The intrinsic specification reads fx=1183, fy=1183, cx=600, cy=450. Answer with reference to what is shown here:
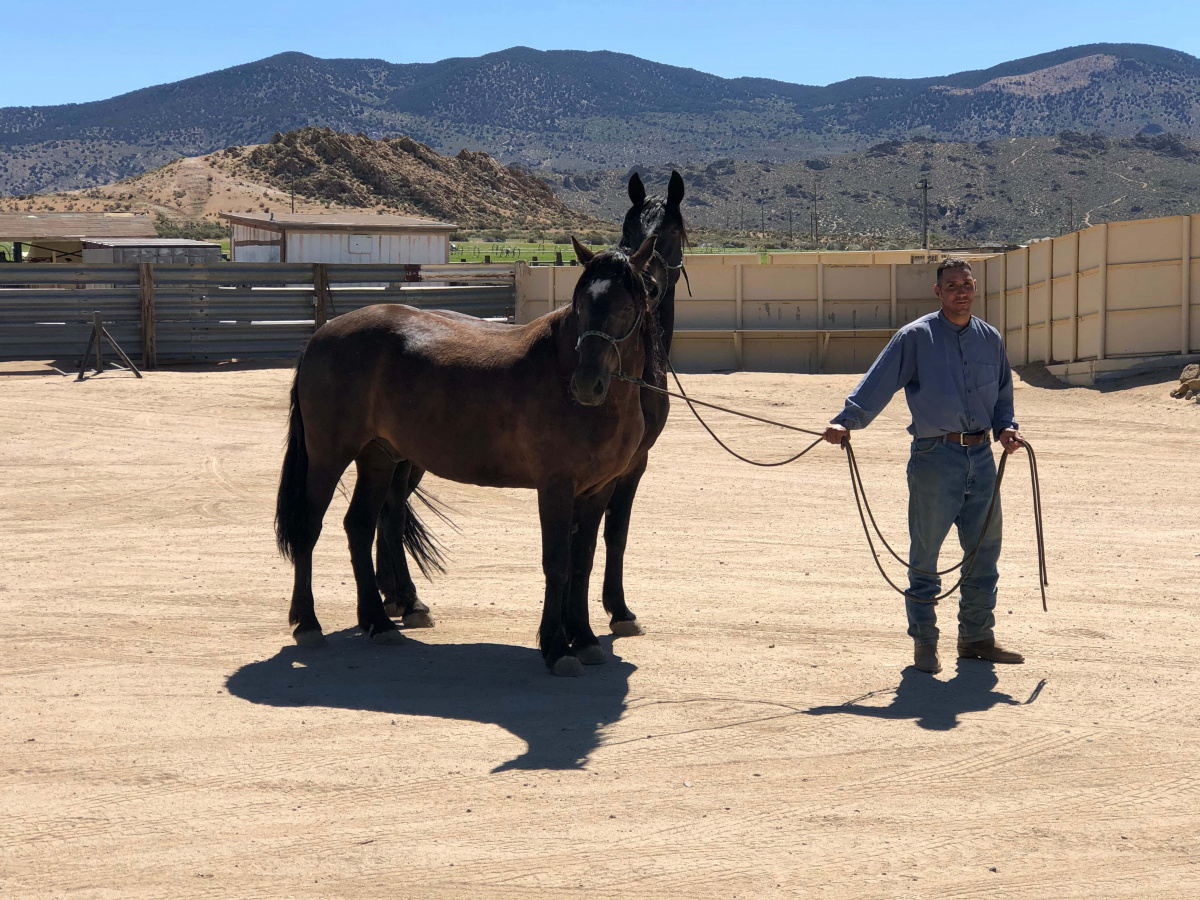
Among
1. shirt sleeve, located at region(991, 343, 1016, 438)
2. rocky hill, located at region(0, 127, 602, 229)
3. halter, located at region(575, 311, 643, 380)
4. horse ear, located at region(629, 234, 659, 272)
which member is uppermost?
rocky hill, located at region(0, 127, 602, 229)

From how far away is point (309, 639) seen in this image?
21.9ft

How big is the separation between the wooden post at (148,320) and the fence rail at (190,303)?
19 mm

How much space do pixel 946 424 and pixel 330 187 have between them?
92784 mm

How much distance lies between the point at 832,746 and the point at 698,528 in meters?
5.09

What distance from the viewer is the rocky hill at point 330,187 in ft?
293

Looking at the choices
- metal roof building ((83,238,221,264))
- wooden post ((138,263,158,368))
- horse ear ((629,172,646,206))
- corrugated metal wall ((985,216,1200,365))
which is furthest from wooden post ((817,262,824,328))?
metal roof building ((83,238,221,264))

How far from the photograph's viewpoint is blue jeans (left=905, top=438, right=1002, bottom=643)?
19.3 ft

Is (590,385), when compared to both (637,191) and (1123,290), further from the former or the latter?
(1123,290)

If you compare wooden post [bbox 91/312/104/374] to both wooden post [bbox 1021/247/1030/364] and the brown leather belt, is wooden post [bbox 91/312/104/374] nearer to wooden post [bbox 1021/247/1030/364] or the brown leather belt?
wooden post [bbox 1021/247/1030/364]

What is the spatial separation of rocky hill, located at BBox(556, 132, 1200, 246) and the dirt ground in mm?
104410

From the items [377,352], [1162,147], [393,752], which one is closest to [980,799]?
[393,752]

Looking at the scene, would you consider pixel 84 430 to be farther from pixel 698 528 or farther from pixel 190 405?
pixel 698 528

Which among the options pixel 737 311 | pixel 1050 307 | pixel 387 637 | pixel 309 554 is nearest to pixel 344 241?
pixel 737 311

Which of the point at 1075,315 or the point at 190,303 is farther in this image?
the point at 190,303
